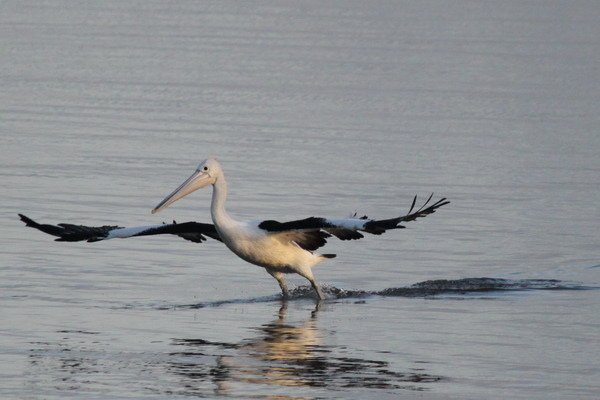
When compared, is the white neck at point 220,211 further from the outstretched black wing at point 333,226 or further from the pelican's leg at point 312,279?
the pelican's leg at point 312,279

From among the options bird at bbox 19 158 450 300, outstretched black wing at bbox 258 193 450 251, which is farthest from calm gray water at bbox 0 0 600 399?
outstretched black wing at bbox 258 193 450 251

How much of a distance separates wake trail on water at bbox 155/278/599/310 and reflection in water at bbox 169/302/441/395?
6.59 ft

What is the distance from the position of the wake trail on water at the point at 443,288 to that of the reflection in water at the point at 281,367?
201cm

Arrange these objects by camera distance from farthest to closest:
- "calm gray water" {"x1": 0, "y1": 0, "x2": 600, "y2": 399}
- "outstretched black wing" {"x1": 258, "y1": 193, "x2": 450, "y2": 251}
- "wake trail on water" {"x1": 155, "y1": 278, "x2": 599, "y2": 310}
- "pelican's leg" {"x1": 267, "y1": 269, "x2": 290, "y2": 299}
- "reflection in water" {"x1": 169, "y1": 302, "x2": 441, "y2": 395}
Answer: "pelican's leg" {"x1": 267, "y1": 269, "x2": 290, "y2": 299} < "wake trail on water" {"x1": 155, "y1": 278, "x2": 599, "y2": 310} < "outstretched black wing" {"x1": 258, "y1": 193, "x2": 450, "y2": 251} < "calm gray water" {"x1": 0, "y1": 0, "x2": 600, "y2": 399} < "reflection in water" {"x1": 169, "y1": 302, "x2": 441, "y2": 395}

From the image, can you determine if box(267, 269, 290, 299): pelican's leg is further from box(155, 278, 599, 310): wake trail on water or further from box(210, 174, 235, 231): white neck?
box(210, 174, 235, 231): white neck

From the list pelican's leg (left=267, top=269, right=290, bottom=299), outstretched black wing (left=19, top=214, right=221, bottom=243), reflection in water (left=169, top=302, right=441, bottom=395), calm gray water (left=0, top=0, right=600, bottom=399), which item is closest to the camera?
reflection in water (left=169, top=302, right=441, bottom=395)

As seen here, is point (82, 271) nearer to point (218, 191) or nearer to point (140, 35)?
point (218, 191)

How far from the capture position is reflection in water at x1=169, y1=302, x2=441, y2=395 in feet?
36.9

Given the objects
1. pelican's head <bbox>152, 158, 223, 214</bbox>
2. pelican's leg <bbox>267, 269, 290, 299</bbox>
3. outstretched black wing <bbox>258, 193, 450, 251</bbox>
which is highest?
pelican's head <bbox>152, 158, 223, 214</bbox>

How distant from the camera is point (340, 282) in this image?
15828 mm

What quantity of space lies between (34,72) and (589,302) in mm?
18290

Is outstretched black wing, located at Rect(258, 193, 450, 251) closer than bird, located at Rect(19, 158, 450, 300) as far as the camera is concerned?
Yes

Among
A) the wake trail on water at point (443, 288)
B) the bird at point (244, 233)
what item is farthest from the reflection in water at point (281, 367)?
the wake trail on water at point (443, 288)

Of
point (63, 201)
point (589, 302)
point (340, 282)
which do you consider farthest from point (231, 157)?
point (589, 302)
